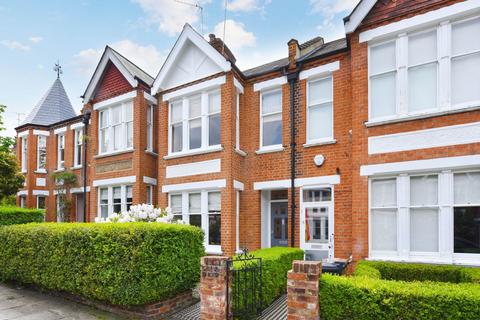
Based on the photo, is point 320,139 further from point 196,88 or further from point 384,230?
point 196,88

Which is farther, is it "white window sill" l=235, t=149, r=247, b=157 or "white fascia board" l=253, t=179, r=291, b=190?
"white window sill" l=235, t=149, r=247, b=157

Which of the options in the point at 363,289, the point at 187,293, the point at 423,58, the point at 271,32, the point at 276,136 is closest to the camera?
the point at 363,289

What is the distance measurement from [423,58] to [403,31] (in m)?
0.90

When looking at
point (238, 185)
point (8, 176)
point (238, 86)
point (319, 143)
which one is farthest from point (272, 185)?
point (8, 176)

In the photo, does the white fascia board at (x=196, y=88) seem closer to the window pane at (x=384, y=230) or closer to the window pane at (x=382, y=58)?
the window pane at (x=382, y=58)

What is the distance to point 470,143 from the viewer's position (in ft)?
24.3

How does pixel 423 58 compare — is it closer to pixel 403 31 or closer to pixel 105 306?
pixel 403 31

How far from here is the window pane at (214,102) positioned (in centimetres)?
1136

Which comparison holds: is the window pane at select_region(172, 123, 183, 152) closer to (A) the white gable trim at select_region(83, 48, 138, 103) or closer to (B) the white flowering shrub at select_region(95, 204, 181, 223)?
(A) the white gable trim at select_region(83, 48, 138, 103)

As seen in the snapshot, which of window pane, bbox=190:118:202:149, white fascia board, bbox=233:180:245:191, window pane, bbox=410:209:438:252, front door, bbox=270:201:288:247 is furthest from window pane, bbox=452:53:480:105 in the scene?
window pane, bbox=190:118:202:149

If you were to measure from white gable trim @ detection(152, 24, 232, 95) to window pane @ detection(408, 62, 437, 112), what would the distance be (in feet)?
18.1

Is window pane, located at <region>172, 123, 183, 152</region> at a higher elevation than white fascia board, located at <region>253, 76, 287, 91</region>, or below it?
below

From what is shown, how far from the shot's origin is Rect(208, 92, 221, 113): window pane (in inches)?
447

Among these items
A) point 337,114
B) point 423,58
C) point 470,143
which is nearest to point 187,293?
point 337,114
